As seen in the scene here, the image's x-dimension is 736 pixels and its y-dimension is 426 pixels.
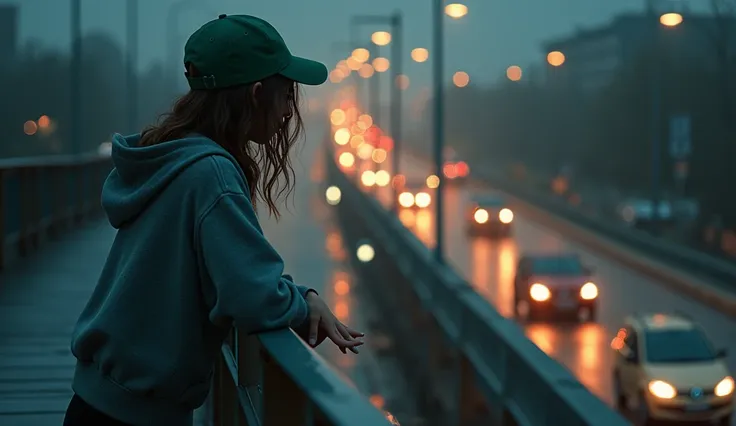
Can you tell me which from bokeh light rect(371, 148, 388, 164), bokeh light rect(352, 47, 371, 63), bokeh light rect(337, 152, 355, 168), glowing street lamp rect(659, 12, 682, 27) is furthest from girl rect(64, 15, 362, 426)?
bokeh light rect(337, 152, 355, 168)

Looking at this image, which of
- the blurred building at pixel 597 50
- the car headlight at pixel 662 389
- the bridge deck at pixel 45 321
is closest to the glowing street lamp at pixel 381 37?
the bridge deck at pixel 45 321

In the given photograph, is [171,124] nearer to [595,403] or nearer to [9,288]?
[595,403]

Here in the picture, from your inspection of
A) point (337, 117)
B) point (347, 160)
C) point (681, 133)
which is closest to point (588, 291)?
point (681, 133)

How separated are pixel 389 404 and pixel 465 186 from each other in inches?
2966

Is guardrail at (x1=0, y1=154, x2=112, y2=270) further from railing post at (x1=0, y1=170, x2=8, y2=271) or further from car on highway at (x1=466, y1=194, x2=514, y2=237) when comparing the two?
car on highway at (x1=466, y1=194, x2=514, y2=237)

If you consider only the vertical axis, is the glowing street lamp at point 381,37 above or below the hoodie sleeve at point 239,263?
above

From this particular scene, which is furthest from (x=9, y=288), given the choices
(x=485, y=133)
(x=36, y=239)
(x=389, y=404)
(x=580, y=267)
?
(x=485, y=133)

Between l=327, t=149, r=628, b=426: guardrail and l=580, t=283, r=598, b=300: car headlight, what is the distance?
3.82 metres

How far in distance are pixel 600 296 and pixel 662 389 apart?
1992 centimetres

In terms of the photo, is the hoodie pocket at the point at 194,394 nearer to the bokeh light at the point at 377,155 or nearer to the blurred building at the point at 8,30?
the blurred building at the point at 8,30

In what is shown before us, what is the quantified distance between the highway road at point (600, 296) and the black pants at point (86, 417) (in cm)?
2090

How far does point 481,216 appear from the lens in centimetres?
6050

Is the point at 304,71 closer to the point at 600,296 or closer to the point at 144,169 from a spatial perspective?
the point at 144,169

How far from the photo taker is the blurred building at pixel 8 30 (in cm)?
3269
